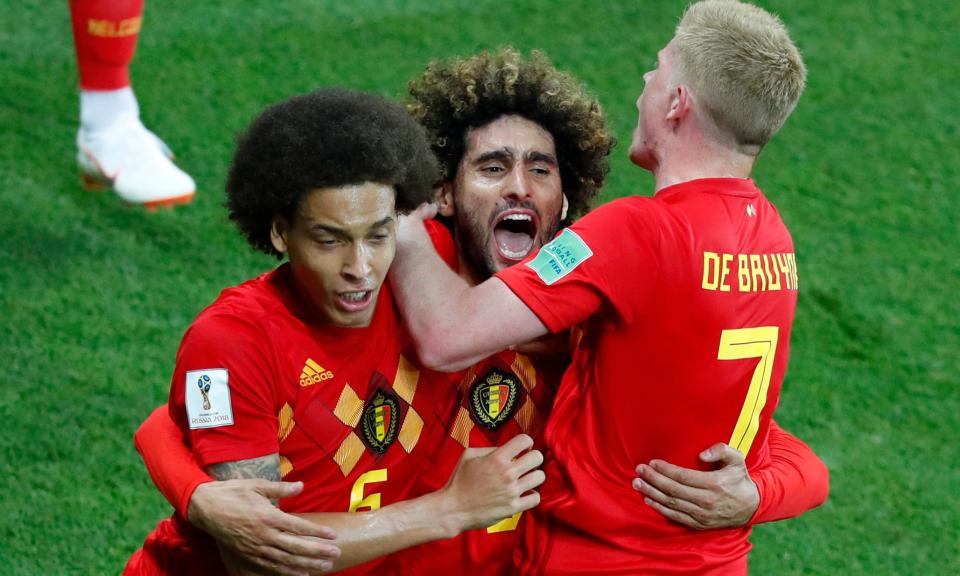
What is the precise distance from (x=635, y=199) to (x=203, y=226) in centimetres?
406

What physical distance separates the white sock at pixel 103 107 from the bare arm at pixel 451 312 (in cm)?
313

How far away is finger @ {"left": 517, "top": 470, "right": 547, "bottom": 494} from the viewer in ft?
10.1

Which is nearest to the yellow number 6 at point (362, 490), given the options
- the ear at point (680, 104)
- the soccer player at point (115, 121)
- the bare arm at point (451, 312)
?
the bare arm at point (451, 312)

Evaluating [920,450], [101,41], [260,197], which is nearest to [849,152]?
[920,450]

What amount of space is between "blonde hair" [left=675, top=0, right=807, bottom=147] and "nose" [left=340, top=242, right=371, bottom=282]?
81cm

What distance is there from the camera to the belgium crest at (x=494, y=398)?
11.0ft

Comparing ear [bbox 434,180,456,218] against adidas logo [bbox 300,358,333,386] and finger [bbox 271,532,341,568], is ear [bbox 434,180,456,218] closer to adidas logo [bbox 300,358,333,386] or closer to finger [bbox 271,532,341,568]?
adidas logo [bbox 300,358,333,386]

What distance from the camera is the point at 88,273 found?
6.29 meters

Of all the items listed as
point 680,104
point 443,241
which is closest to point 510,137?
point 443,241

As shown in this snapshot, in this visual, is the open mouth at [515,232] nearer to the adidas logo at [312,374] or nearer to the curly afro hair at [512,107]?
the curly afro hair at [512,107]

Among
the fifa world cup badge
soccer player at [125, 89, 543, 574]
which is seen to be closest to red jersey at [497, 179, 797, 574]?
soccer player at [125, 89, 543, 574]

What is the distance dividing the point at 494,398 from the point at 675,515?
1.80 feet

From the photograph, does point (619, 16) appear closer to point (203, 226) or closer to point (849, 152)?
point (849, 152)

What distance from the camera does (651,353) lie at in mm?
2963
